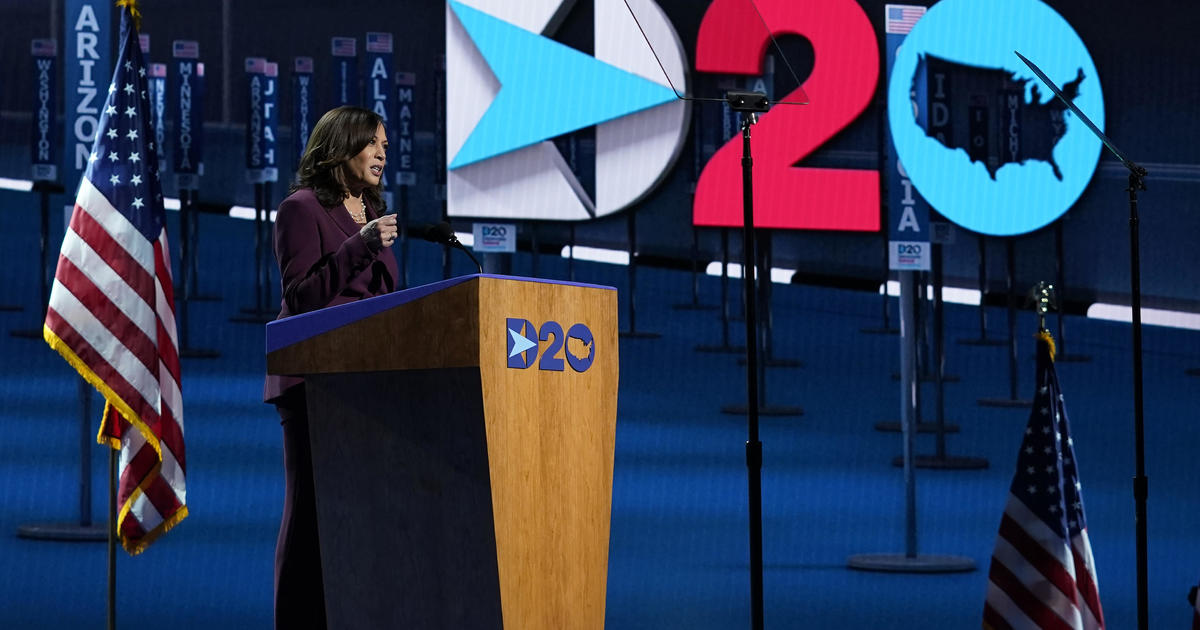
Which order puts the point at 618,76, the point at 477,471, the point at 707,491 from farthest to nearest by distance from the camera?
the point at 707,491 → the point at 618,76 → the point at 477,471

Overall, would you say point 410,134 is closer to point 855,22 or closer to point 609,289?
point 855,22

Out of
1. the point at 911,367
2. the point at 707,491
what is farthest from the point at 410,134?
the point at 911,367

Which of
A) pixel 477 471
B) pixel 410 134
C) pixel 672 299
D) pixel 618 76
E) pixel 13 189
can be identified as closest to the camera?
pixel 477 471

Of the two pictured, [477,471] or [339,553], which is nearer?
[477,471]

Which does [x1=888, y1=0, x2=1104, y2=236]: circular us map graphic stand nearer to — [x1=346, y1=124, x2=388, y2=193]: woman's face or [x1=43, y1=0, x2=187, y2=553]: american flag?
[x1=43, y1=0, x2=187, y2=553]: american flag

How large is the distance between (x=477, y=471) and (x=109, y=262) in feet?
7.31

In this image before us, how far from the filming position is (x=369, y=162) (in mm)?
3158

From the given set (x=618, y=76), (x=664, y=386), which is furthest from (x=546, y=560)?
(x=664, y=386)

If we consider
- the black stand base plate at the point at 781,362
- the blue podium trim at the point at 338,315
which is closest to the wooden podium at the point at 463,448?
the blue podium trim at the point at 338,315

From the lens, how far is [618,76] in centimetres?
631

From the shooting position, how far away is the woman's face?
3.15 m

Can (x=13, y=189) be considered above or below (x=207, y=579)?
above

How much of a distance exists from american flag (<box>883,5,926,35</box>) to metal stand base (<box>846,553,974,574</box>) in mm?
1704

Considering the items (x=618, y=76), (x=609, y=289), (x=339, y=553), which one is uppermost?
(x=618, y=76)
